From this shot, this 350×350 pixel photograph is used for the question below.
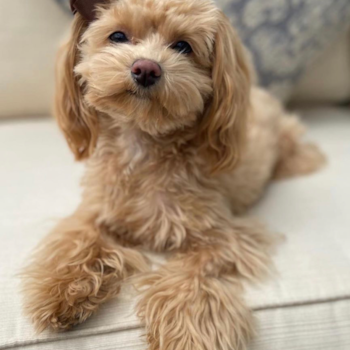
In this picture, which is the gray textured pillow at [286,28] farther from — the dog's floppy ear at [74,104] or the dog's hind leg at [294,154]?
the dog's floppy ear at [74,104]

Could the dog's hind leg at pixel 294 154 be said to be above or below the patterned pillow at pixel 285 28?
below

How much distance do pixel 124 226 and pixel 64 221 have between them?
6.3 inches

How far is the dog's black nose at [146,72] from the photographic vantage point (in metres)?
0.80

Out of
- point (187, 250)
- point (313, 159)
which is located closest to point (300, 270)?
point (187, 250)

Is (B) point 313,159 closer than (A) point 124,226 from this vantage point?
No

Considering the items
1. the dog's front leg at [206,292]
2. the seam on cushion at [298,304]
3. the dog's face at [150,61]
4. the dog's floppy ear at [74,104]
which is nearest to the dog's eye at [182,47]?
the dog's face at [150,61]

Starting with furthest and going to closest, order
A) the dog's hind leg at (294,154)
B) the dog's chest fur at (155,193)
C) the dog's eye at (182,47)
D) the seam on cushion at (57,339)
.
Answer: the dog's hind leg at (294,154) < the dog's chest fur at (155,193) < the dog's eye at (182,47) < the seam on cushion at (57,339)

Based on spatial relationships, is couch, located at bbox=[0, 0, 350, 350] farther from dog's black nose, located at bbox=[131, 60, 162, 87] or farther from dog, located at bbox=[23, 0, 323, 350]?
dog's black nose, located at bbox=[131, 60, 162, 87]

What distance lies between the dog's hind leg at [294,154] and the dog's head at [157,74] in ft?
1.53

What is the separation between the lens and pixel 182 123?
936 millimetres

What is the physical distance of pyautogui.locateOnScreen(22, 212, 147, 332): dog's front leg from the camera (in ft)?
2.70

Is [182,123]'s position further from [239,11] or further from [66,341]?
[239,11]

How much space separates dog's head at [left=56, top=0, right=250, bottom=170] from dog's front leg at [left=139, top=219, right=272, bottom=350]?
Result: 0.20m

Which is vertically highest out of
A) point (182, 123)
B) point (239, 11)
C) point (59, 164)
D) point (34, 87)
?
point (239, 11)
